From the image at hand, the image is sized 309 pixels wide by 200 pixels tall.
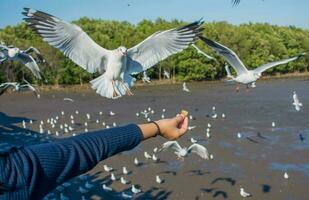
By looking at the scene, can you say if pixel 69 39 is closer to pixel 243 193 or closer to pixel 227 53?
pixel 227 53

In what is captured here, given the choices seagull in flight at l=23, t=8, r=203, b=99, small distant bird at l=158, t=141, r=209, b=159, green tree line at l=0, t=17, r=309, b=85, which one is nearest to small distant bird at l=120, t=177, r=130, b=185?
→ small distant bird at l=158, t=141, r=209, b=159

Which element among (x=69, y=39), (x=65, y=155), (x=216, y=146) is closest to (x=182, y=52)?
(x=216, y=146)

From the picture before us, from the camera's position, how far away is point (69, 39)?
7.95 metres

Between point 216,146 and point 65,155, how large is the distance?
17.2 metres

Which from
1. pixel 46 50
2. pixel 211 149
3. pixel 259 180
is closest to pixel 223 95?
pixel 46 50

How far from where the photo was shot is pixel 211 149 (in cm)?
1820

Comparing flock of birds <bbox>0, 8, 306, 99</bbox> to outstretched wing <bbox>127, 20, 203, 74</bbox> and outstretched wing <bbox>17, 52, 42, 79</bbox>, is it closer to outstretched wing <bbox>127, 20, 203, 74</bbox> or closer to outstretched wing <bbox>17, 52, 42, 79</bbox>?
outstretched wing <bbox>127, 20, 203, 74</bbox>

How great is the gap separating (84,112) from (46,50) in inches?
685

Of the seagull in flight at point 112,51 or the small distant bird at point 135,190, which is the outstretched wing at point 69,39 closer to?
the seagull in flight at point 112,51

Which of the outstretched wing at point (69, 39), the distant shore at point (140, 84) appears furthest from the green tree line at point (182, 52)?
the outstretched wing at point (69, 39)

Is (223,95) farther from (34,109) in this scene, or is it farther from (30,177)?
Result: (30,177)

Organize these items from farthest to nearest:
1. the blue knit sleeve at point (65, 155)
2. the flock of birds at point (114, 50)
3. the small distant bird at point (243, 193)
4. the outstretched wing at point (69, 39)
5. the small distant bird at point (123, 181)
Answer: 1. the small distant bird at point (123, 181)
2. the small distant bird at point (243, 193)
3. the flock of birds at point (114, 50)
4. the outstretched wing at point (69, 39)
5. the blue knit sleeve at point (65, 155)

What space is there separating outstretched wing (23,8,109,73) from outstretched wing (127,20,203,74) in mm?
478

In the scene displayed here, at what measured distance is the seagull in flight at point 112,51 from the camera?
7.50m
